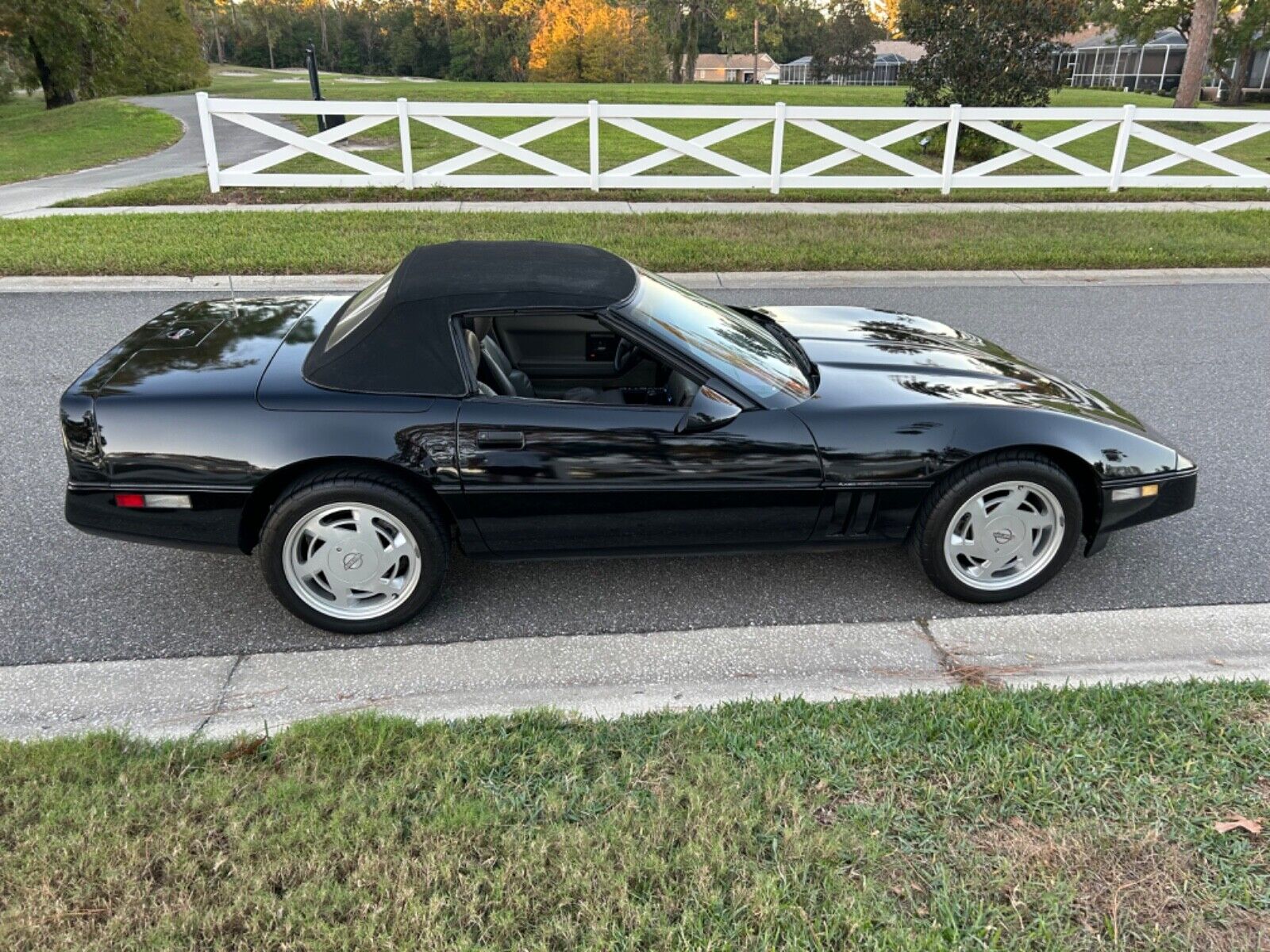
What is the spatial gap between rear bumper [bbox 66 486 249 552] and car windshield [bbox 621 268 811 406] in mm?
1587

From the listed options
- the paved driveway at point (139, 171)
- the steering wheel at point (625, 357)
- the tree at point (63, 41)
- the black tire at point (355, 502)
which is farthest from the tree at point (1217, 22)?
the tree at point (63, 41)

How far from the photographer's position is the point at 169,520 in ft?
10.5

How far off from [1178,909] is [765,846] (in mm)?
990

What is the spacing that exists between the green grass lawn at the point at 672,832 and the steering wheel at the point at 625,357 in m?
1.54

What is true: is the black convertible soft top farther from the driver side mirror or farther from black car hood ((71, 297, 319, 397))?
the driver side mirror

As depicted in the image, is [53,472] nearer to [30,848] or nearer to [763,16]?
[30,848]

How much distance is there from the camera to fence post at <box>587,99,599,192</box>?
11781 millimetres

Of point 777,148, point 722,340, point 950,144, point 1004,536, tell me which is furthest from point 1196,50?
point 722,340

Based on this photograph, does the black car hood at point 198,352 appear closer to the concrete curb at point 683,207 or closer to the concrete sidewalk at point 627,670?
the concrete sidewalk at point 627,670

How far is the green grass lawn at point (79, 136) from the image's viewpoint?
16.4 meters

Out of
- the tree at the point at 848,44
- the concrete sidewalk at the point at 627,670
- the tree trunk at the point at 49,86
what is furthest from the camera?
the tree at the point at 848,44

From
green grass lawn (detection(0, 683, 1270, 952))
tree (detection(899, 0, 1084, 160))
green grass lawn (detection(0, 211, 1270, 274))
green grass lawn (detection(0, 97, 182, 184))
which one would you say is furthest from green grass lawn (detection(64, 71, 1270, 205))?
green grass lawn (detection(0, 683, 1270, 952))

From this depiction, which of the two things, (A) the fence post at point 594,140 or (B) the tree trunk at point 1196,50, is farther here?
(B) the tree trunk at point 1196,50

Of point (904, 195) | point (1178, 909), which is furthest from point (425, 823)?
point (904, 195)
